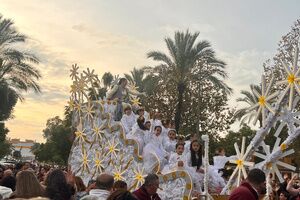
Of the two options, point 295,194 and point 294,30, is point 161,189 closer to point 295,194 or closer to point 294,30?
point 295,194

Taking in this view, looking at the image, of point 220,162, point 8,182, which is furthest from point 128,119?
point 8,182

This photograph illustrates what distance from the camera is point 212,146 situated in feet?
103

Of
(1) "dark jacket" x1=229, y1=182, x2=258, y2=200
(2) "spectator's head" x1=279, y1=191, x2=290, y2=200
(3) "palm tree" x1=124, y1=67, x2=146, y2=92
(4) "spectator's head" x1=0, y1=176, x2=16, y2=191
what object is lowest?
(2) "spectator's head" x1=279, y1=191, x2=290, y2=200

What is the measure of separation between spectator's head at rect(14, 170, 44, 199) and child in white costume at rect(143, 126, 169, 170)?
725 centimetres

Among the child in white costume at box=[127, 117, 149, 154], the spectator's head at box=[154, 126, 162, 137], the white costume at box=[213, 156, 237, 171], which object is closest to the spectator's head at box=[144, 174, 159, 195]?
the white costume at box=[213, 156, 237, 171]

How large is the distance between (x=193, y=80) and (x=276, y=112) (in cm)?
1864

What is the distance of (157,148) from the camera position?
40.9ft

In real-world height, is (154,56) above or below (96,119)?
above

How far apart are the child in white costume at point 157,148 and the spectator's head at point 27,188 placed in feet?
23.8

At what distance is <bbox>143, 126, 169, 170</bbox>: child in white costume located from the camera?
38.4ft

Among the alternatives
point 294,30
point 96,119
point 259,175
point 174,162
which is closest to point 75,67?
point 96,119

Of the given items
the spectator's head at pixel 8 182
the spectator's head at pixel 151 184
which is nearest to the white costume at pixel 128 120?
the spectator's head at pixel 8 182

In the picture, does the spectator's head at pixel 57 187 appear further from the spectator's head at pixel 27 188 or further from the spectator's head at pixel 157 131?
the spectator's head at pixel 157 131

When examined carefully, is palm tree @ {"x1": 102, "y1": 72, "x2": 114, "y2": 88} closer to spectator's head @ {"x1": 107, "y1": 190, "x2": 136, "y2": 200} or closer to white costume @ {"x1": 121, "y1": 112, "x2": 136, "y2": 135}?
white costume @ {"x1": 121, "y1": 112, "x2": 136, "y2": 135}
